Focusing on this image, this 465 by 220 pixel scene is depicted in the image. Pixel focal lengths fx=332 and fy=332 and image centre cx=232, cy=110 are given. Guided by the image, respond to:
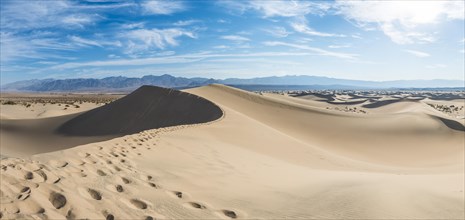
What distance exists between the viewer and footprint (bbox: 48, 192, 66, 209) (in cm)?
380

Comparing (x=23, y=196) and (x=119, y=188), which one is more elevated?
(x=23, y=196)

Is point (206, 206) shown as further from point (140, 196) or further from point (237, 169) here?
point (237, 169)

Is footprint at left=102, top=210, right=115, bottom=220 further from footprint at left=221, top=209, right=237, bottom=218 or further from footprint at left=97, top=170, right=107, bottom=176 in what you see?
footprint at left=97, top=170, right=107, bottom=176

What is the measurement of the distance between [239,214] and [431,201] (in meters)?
2.77

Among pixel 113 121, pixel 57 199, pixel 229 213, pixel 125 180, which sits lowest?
pixel 113 121

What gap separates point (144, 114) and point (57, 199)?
20.8 meters

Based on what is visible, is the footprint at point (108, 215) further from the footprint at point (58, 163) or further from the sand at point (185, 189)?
the footprint at point (58, 163)

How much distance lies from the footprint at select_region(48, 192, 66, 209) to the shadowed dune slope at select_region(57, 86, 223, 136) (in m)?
16.3

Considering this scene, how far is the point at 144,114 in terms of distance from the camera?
2428cm

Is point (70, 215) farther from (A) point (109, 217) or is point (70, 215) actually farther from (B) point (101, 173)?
(B) point (101, 173)

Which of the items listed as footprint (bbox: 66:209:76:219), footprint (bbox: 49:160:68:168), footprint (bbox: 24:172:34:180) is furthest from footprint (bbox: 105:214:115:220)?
footprint (bbox: 49:160:68:168)

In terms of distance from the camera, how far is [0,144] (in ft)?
60.4

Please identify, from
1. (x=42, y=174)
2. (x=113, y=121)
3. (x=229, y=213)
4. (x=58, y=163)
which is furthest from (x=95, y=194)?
(x=113, y=121)

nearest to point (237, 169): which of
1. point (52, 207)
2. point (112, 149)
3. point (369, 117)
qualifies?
point (112, 149)
